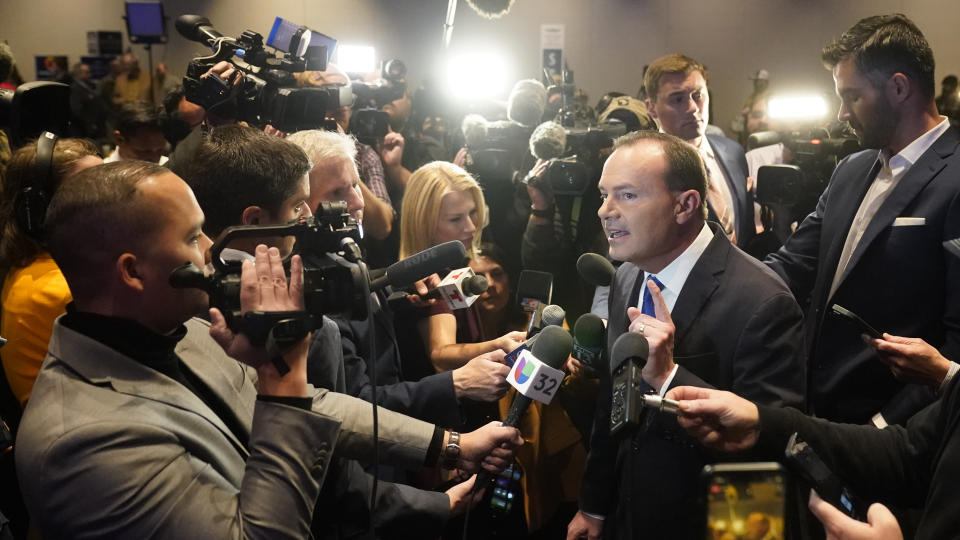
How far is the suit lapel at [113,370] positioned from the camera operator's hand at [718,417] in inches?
37.3

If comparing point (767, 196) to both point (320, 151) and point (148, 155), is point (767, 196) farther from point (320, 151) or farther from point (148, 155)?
point (148, 155)

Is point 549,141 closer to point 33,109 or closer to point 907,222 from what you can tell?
point 907,222

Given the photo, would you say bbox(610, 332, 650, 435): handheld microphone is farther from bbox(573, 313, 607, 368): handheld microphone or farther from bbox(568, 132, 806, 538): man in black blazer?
bbox(573, 313, 607, 368): handheld microphone

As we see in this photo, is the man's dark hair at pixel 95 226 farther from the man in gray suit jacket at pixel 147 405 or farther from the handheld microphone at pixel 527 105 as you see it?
the handheld microphone at pixel 527 105

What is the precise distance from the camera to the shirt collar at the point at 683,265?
2000 mm

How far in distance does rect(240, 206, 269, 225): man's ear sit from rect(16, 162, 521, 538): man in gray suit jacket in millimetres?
340

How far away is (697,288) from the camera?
6.26 ft

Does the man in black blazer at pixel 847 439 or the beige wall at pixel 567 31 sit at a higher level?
the beige wall at pixel 567 31

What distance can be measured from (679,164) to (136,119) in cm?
294

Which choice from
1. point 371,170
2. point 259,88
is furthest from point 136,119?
point 259,88

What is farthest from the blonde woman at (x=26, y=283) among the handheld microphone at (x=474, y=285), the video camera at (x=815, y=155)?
the video camera at (x=815, y=155)

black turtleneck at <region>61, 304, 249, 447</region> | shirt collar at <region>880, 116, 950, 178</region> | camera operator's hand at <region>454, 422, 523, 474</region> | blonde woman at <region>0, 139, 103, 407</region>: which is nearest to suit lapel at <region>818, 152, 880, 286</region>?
shirt collar at <region>880, 116, 950, 178</region>

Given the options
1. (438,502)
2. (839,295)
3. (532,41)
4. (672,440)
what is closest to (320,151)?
(438,502)

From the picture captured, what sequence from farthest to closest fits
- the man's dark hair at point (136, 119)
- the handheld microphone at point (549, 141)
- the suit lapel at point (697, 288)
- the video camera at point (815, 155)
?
1. the man's dark hair at point (136, 119)
2. the video camera at point (815, 155)
3. the handheld microphone at point (549, 141)
4. the suit lapel at point (697, 288)
